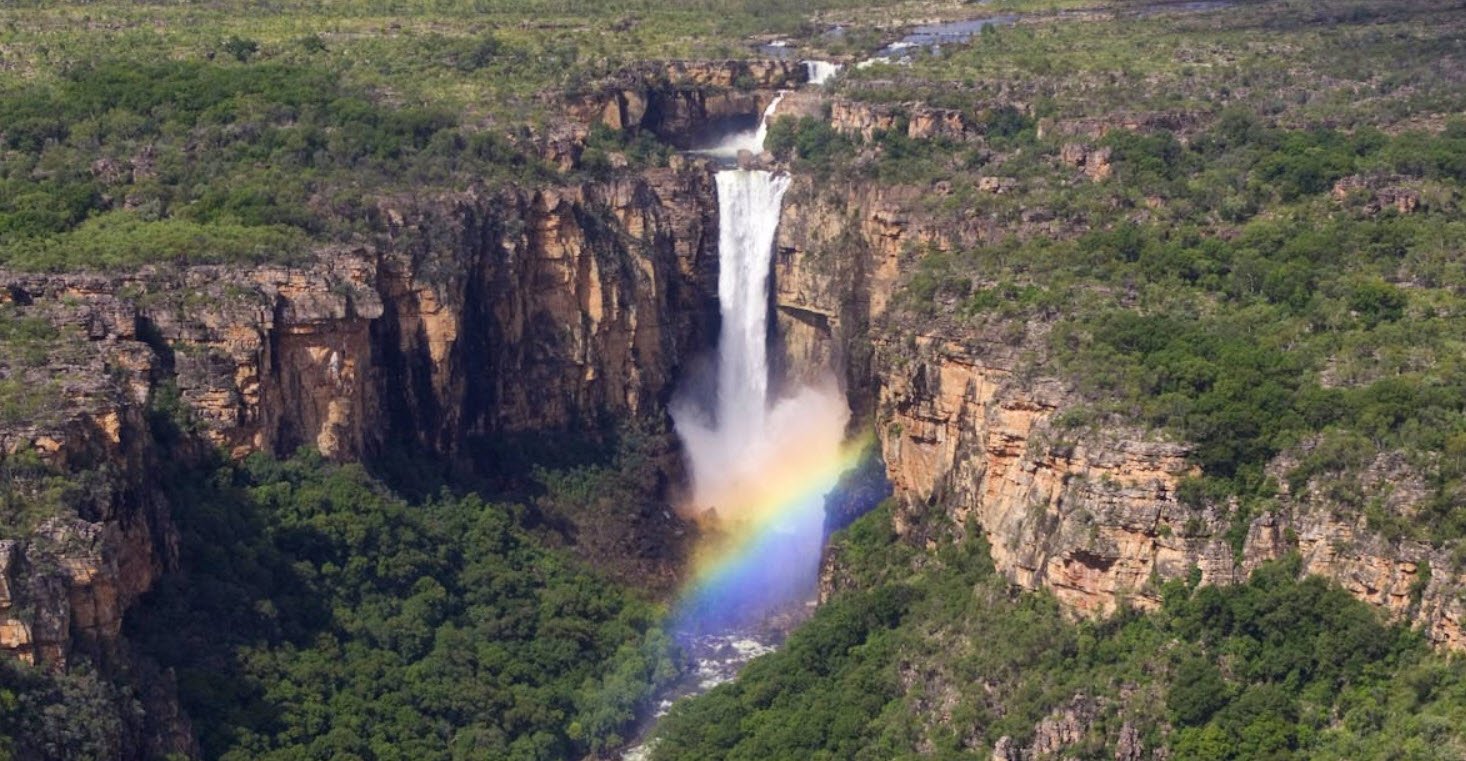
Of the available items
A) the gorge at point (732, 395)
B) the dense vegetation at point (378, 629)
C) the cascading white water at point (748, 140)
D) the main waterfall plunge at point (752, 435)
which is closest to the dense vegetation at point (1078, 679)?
the gorge at point (732, 395)

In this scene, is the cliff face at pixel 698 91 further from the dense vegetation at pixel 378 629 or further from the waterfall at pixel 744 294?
the dense vegetation at pixel 378 629

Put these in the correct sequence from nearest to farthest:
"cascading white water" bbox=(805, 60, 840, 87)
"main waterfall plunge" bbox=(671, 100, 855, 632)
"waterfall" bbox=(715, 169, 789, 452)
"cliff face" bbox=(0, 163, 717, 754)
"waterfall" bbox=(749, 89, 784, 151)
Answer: "cliff face" bbox=(0, 163, 717, 754)
"main waterfall plunge" bbox=(671, 100, 855, 632)
"waterfall" bbox=(715, 169, 789, 452)
"waterfall" bbox=(749, 89, 784, 151)
"cascading white water" bbox=(805, 60, 840, 87)

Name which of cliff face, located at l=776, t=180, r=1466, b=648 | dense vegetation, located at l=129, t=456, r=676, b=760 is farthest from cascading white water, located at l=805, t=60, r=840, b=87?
dense vegetation, located at l=129, t=456, r=676, b=760

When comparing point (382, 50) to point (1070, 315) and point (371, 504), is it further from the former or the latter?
point (1070, 315)

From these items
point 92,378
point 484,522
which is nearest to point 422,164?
point 484,522

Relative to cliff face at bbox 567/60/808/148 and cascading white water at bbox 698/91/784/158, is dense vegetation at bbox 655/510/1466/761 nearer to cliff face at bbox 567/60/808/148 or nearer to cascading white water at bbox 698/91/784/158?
cascading white water at bbox 698/91/784/158
